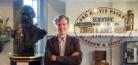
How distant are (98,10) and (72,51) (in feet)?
3.03

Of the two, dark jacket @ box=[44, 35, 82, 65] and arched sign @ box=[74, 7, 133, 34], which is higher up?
arched sign @ box=[74, 7, 133, 34]

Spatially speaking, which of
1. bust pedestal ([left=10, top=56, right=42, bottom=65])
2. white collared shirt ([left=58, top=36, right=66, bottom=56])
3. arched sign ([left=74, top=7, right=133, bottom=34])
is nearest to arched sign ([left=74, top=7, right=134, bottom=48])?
arched sign ([left=74, top=7, right=133, bottom=34])

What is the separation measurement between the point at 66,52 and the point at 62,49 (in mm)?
47

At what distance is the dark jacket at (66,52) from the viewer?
82.4 inches

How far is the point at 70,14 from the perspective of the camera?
2.89 meters

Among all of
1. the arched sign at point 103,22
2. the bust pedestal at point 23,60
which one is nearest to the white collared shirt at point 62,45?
the bust pedestal at point 23,60

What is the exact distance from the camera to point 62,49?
84.7 inches

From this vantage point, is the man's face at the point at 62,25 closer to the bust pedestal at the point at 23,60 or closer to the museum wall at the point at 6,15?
the bust pedestal at the point at 23,60

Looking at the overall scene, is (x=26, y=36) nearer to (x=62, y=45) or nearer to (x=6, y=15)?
(x=62, y=45)

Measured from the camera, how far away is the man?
2.10 m

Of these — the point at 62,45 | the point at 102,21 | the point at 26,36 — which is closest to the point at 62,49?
the point at 62,45

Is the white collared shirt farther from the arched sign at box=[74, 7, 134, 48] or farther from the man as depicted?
the arched sign at box=[74, 7, 134, 48]

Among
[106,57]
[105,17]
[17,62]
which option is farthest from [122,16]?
[17,62]

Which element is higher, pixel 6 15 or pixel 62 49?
pixel 6 15
